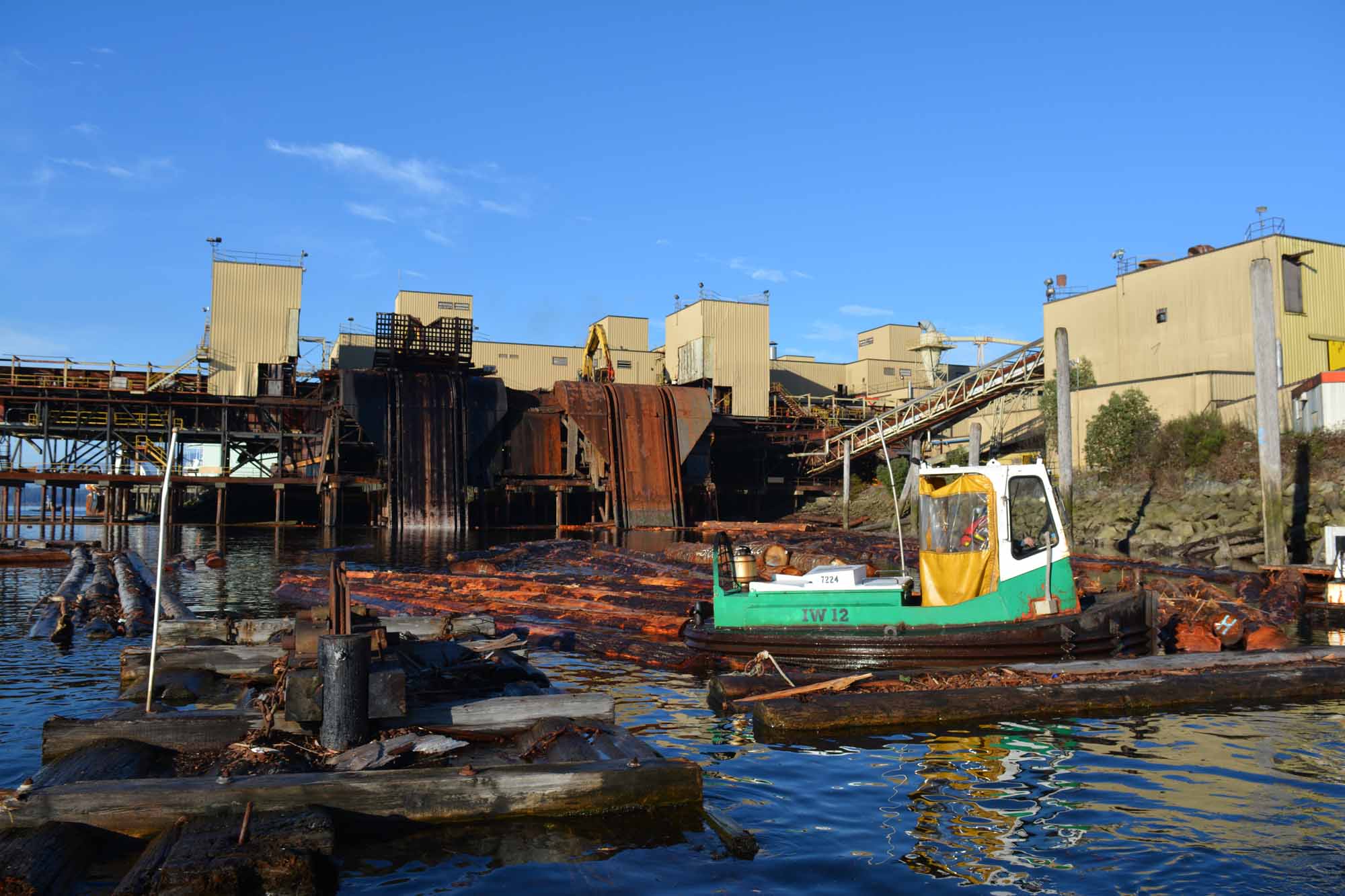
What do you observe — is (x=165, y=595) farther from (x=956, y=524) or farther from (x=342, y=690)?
(x=956, y=524)

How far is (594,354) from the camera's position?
61.0 meters

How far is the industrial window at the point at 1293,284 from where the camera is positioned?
3741 cm

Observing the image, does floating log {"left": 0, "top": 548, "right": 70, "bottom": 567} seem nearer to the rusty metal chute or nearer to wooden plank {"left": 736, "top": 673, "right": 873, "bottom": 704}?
the rusty metal chute

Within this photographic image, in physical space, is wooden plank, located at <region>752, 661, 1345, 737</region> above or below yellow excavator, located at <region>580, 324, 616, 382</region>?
below

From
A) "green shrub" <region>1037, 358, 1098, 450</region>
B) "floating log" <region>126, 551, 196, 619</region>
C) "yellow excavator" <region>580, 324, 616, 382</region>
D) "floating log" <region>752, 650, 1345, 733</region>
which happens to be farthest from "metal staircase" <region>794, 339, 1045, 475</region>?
"floating log" <region>752, 650, 1345, 733</region>

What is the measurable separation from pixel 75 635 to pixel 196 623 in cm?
512

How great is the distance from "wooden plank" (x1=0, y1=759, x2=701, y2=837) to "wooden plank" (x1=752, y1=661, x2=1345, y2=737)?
258 centimetres

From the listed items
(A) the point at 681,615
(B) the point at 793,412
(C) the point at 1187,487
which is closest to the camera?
(A) the point at 681,615

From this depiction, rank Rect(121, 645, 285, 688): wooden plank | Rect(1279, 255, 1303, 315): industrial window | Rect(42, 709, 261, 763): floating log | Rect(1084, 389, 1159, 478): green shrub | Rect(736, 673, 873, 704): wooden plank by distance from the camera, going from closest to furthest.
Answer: Rect(42, 709, 261, 763): floating log, Rect(736, 673, 873, 704): wooden plank, Rect(121, 645, 285, 688): wooden plank, Rect(1084, 389, 1159, 478): green shrub, Rect(1279, 255, 1303, 315): industrial window

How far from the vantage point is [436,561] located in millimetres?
29844

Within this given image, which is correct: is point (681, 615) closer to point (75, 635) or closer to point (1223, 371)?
point (75, 635)

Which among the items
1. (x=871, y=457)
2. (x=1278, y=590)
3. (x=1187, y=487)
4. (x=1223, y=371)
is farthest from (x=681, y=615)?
(x=871, y=457)

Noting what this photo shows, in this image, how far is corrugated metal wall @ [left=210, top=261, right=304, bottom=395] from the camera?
50531 mm

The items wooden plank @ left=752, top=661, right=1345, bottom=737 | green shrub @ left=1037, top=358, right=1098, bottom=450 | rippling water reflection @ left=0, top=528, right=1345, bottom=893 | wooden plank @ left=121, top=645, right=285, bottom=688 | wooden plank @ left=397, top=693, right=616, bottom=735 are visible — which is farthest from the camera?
green shrub @ left=1037, top=358, right=1098, bottom=450
